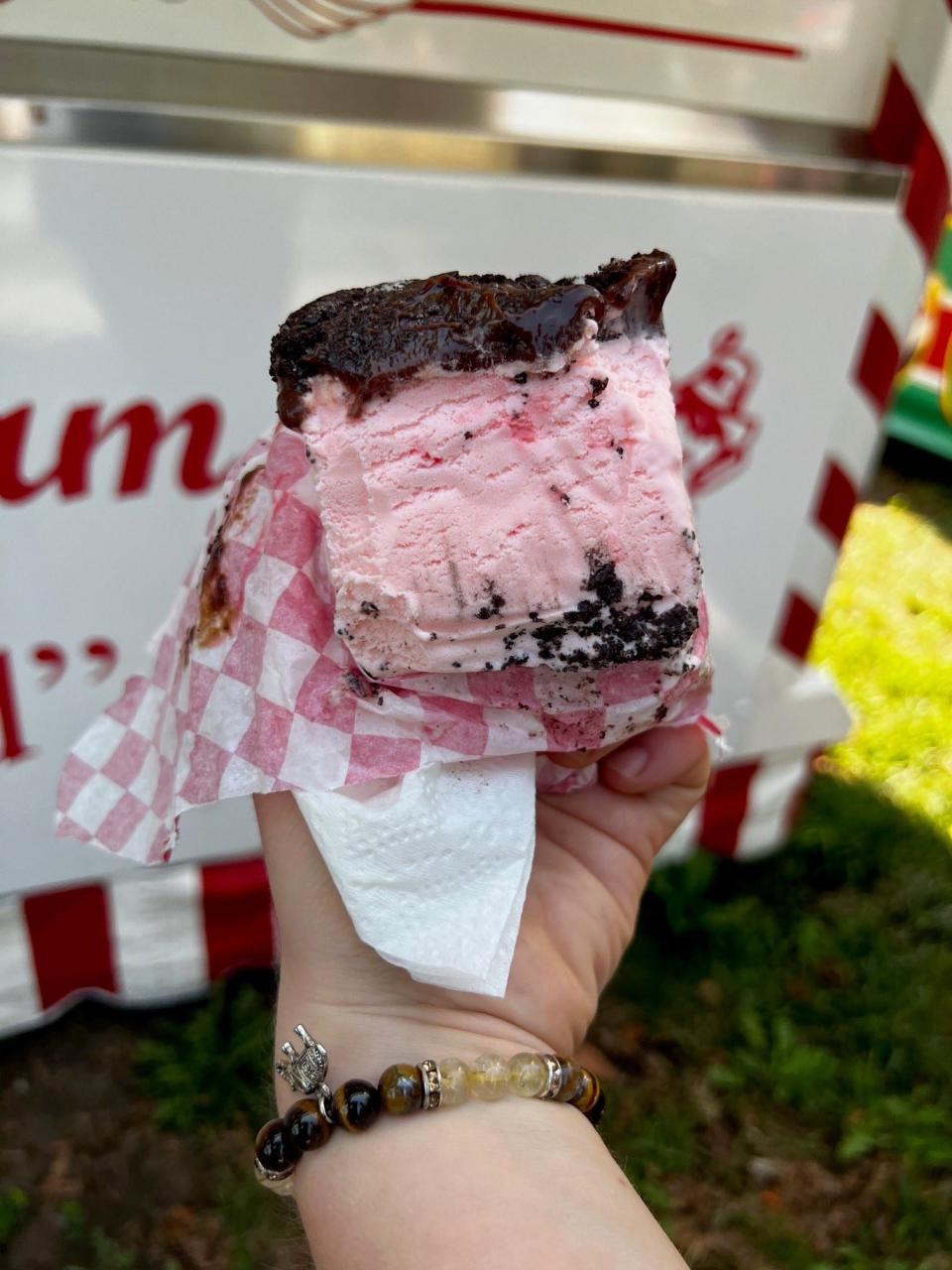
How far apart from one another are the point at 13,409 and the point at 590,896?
1.21 metres

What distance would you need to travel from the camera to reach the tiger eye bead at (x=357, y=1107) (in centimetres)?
98

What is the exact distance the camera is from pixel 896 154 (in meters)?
2.14

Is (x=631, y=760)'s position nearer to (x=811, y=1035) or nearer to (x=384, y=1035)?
→ (x=384, y=1035)

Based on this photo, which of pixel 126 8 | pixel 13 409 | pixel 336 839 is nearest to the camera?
pixel 336 839

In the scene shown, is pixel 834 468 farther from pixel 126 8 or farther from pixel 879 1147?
pixel 126 8

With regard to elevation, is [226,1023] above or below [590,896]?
below

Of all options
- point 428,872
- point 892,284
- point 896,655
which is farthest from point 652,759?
point 896,655

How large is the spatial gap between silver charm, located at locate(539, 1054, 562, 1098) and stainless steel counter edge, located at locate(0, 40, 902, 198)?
4.68 ft

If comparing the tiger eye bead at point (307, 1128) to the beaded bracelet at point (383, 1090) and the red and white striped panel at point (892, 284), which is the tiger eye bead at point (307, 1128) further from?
the red and white striped panel at point (892, 284)

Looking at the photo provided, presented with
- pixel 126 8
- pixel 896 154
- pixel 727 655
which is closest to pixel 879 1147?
pixel 727 655

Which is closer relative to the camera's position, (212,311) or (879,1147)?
(212,311)

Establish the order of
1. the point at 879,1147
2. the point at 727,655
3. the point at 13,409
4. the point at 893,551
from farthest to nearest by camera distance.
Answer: the point at 893,551 → the point at 727,655 → the point at 879,1147 → the point at 13,409

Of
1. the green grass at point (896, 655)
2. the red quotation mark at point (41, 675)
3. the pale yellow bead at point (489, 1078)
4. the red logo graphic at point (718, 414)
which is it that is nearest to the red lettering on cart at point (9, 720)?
the red quotation mark at point (41, 675)

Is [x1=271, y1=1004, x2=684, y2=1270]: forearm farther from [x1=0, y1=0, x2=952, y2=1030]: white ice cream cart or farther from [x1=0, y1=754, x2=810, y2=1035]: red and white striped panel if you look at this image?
[x1=0, y1=754, x2=810, y2=1035]: red and white striped panel
